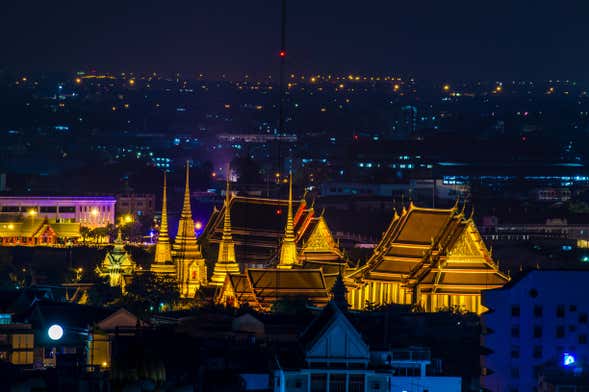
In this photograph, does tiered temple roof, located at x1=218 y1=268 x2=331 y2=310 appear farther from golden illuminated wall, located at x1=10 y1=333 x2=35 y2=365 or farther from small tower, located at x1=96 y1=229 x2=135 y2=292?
golden illuminated wall, located at x1=10 y1=333 x2=35 y2=365

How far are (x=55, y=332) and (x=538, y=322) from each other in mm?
8687

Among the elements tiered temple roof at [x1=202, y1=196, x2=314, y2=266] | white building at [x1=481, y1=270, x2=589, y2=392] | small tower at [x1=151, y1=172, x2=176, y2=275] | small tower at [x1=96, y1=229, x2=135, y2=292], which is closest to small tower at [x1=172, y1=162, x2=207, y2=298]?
small tower at [x1=151, y1=172, x2=176, y2=275]

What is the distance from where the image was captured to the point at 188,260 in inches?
3110

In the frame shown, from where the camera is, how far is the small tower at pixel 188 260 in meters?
77.3

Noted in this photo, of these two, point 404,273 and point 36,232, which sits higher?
point 36,232

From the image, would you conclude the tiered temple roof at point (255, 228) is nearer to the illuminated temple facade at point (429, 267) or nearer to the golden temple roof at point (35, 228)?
the illuminated temple facade at point (429, 267)

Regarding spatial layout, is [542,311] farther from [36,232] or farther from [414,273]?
[36,232]

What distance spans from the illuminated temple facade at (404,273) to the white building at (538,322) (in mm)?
17947

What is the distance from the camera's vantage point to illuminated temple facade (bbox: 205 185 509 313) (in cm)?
6912

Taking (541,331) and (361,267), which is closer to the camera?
(541,331)

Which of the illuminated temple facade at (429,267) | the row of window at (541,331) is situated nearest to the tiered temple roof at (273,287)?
the illuminated temple facade at (429,267)

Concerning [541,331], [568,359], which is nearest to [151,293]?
[541,331]

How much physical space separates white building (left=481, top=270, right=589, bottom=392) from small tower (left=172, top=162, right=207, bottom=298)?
27711 mm

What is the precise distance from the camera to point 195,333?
170 ft
